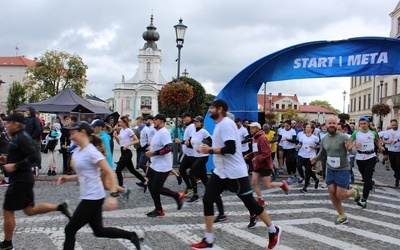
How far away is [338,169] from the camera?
648 cm

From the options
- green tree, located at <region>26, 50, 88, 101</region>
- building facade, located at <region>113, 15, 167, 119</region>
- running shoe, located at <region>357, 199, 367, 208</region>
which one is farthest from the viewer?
building facade, located at <region>113, 15, 167, 119</region>

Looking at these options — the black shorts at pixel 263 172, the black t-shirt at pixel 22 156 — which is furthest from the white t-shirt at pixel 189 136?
the black t-shirt at pixel 22 156

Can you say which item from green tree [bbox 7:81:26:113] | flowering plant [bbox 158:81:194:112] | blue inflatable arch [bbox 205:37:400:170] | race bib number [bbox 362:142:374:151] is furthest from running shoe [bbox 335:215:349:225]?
green tree [bbox 7:81:26:113]

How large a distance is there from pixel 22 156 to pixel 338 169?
4.98 meters

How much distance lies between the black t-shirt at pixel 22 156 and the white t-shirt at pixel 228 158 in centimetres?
238

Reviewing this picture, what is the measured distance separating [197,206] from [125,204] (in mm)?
1476

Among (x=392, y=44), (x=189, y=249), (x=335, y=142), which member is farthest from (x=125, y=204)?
(x=392, y=44)

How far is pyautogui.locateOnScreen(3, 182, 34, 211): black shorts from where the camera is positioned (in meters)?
4.53

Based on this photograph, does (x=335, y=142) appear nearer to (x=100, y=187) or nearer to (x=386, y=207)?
(x=386, y=207)

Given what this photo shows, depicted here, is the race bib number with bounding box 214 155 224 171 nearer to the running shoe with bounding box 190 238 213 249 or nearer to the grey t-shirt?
the running shoe with bounding box 190 238 213 249

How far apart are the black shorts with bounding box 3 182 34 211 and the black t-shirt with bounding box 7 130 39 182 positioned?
0.07 metres

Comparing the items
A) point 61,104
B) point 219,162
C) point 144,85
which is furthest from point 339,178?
point 144,85

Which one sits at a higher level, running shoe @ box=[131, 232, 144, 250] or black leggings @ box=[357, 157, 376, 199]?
black leggings @ box=[357, 157, 376, 199]

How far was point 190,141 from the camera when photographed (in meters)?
8.77
